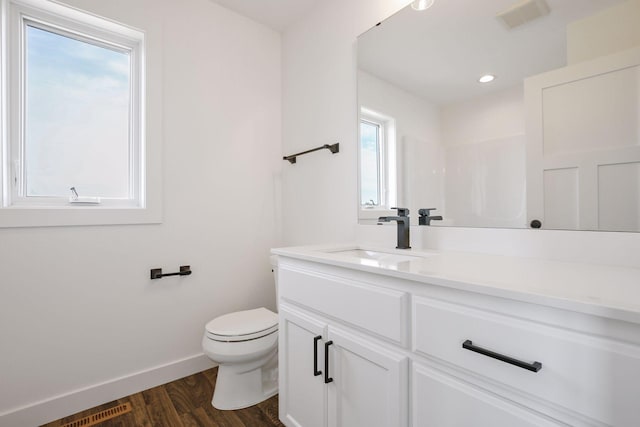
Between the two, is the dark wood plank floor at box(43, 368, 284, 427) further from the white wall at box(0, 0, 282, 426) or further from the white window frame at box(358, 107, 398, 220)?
the white window frame at box(358, 107, 398, 220)

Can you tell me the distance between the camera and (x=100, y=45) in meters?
1.75

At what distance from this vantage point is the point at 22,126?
60.1 inches

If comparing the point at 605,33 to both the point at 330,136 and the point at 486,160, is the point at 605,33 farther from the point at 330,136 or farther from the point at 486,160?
the point at 330,136

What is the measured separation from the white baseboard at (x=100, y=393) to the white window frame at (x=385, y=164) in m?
1.46

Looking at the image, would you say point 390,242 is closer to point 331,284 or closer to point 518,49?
point 331,284

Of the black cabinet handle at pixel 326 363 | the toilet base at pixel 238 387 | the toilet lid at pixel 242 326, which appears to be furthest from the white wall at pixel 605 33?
the toilet base at pixel 238 387

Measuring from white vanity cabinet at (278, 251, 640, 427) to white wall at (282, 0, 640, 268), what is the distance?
1.53 ft

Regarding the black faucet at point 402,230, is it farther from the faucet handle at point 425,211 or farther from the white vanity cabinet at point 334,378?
the white vanity cabinet at point 334,378

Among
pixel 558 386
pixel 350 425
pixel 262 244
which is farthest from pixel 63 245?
pixel 558 386

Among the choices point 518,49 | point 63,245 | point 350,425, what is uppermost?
point 518,49

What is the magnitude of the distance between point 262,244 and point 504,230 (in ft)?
5.15

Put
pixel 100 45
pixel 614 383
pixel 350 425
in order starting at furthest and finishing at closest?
pixel 100 45 → pixel 350 425 → pixel 614 383

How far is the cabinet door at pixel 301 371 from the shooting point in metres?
1.12

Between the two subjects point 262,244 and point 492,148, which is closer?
point 492,148
